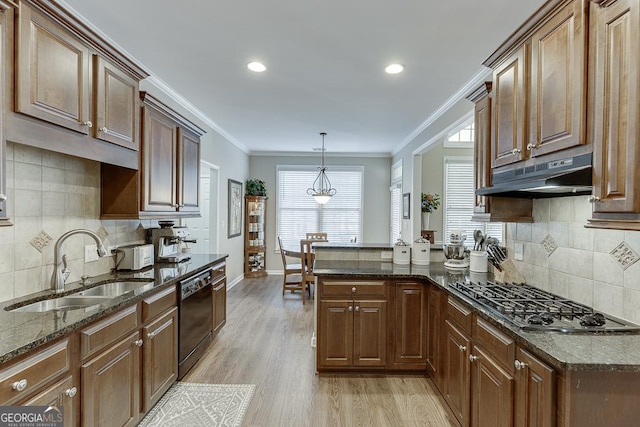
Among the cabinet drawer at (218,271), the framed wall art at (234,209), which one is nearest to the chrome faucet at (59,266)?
the cabinet drawer at (218,271)

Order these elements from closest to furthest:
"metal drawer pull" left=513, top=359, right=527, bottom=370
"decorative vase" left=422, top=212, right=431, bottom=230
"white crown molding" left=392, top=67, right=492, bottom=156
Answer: "metal drawer pull" left=513, top=359, right=527, bottom=370, "white crown molding" left=392, top=67, right=492, bottom=156, "decorative vase" left=422, top=212, right=431, bottom=230

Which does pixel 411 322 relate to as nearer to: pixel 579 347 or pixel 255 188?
pixel 579 347

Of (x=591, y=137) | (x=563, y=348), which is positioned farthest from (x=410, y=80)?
(x=563, y=348)

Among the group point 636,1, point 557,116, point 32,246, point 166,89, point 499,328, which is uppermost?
point 166,89

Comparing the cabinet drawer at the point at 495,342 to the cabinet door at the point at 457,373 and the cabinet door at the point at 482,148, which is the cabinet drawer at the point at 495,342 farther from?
the cabinet door at the point at 482,148

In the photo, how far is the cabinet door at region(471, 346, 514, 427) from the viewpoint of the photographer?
1.60 m

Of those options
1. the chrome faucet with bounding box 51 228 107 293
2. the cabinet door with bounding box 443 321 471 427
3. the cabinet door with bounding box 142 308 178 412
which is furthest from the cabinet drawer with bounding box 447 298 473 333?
the chrome faucet with bounding box 51 228 107 293

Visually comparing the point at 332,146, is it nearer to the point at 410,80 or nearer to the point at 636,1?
the point at 410,80

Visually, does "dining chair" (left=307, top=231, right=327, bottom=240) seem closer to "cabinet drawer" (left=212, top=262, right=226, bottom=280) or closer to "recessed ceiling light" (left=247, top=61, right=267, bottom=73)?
"cabinet drawer" (left=212, top=262, right=226, bottom=280)

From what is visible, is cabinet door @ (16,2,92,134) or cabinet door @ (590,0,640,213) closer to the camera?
cabinet door @ (590,0,640,213)

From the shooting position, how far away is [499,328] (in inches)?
66.0

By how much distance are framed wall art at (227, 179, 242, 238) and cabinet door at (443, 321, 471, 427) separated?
436 cm

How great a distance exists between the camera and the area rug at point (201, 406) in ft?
7.72

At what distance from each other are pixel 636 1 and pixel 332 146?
5597 mm
